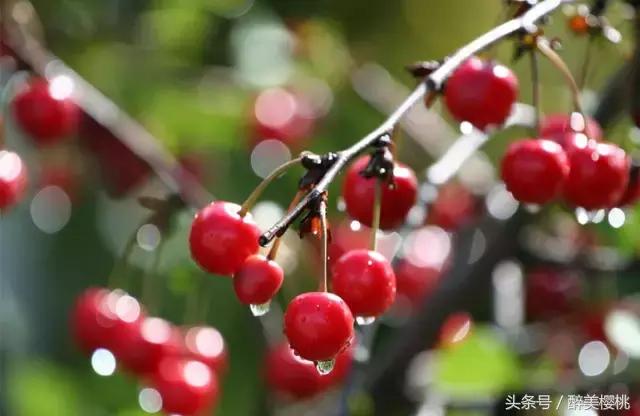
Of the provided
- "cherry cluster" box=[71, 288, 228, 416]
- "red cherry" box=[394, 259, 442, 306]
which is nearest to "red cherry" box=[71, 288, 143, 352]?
"cherry cluster" box=[71, 288, 228, 416]

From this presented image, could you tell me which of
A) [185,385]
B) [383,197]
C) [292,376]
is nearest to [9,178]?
[185,385]

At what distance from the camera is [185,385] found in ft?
5.24

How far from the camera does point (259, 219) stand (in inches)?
71.9

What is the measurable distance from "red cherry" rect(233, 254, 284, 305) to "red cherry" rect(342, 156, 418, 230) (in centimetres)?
14

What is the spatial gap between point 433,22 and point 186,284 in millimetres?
1283

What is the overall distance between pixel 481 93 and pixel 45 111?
0.88 m

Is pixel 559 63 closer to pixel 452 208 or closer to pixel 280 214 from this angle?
pixel 280 214

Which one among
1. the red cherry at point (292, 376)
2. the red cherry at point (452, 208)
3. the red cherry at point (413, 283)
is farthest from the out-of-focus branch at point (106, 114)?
the red cherry at point (452, 208)

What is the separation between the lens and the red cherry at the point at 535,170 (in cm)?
109

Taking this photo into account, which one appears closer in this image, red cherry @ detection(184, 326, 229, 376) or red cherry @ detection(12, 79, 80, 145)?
red cherry @ detection(184, 326, 229, 376)

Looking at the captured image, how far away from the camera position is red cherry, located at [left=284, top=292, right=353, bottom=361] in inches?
35.5

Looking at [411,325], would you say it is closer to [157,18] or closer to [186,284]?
[186,284]

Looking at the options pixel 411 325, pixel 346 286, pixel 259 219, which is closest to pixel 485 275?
pixel 411 325

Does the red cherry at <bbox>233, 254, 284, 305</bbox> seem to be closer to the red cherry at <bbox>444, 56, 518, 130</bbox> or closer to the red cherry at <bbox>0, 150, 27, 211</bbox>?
the red cherry at <bbox>444, 56, 518, 130</bbox>
